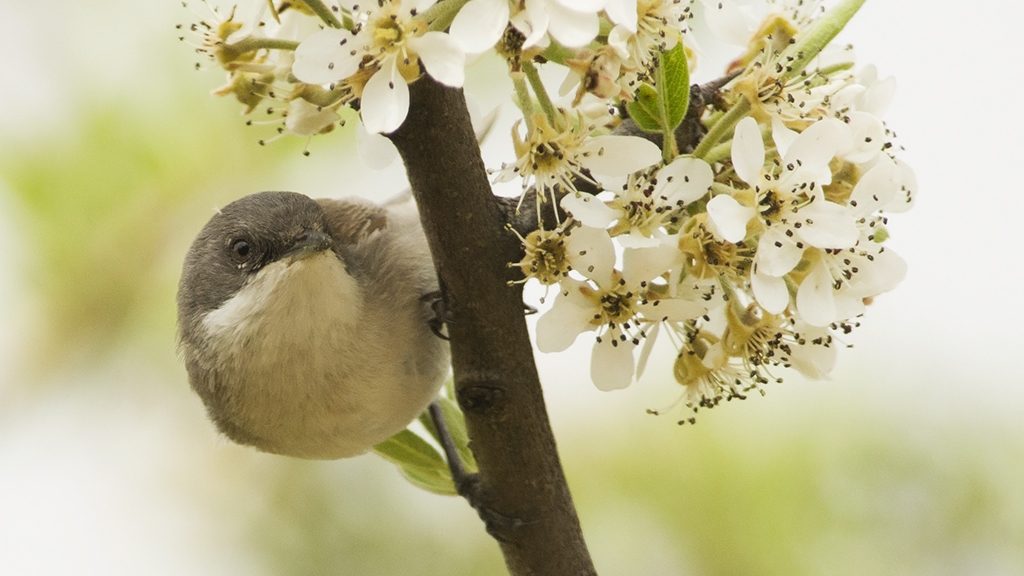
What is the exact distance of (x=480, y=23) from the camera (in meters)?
0.99

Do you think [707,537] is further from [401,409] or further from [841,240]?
[841,240]

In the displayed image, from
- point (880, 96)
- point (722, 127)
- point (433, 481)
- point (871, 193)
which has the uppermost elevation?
point (880, 96)

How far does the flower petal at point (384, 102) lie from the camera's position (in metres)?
1.03

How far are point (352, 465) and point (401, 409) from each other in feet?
4.78

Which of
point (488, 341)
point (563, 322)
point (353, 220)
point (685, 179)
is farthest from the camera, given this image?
point (353, 220)

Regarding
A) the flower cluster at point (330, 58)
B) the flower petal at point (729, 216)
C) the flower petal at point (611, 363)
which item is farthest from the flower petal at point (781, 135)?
the flower cluster at point (330, 58)

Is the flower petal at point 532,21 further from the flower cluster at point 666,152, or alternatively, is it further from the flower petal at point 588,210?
the flower petal at point 588,210

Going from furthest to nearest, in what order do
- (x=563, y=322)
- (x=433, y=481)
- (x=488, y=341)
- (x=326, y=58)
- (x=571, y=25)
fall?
(x=433, y=481) < (x=488, y=341) < (x=563, y=322) < (x=326, y=58) < (x=571, y=25)

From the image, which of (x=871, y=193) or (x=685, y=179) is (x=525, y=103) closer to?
(x=685, y=179)

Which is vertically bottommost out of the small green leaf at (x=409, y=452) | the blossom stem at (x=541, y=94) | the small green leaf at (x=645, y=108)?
the small green leaf at (x=409, y=452)

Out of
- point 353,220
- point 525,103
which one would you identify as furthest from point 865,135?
point 353,220

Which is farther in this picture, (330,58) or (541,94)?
(541,94)

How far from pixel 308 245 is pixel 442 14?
792 millimetres

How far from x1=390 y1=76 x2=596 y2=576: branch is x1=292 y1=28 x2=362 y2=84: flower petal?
167 millimetres
